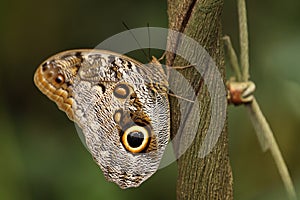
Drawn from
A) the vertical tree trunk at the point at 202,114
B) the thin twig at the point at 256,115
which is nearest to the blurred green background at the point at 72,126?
the thin twig at the point at 256,115

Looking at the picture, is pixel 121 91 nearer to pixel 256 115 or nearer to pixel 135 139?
pixel 135 139

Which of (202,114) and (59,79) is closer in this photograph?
A: (202,114)

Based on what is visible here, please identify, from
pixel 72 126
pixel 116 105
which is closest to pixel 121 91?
pixel 116 105

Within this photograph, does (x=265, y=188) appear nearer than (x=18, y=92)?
Yes

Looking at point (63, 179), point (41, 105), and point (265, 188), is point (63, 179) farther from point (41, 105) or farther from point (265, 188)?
point (265, 188)

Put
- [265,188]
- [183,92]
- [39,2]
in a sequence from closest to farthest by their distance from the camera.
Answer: [183,92] → [265,188] → [39,2]

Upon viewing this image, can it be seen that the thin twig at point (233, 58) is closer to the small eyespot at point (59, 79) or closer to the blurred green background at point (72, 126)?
the small eyespot at point (59, 79)

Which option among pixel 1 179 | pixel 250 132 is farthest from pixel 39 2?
pixel 250 132

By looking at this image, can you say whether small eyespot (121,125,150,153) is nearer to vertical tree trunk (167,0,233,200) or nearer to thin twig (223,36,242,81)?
vertical tree trunk (167,0,233,200)
